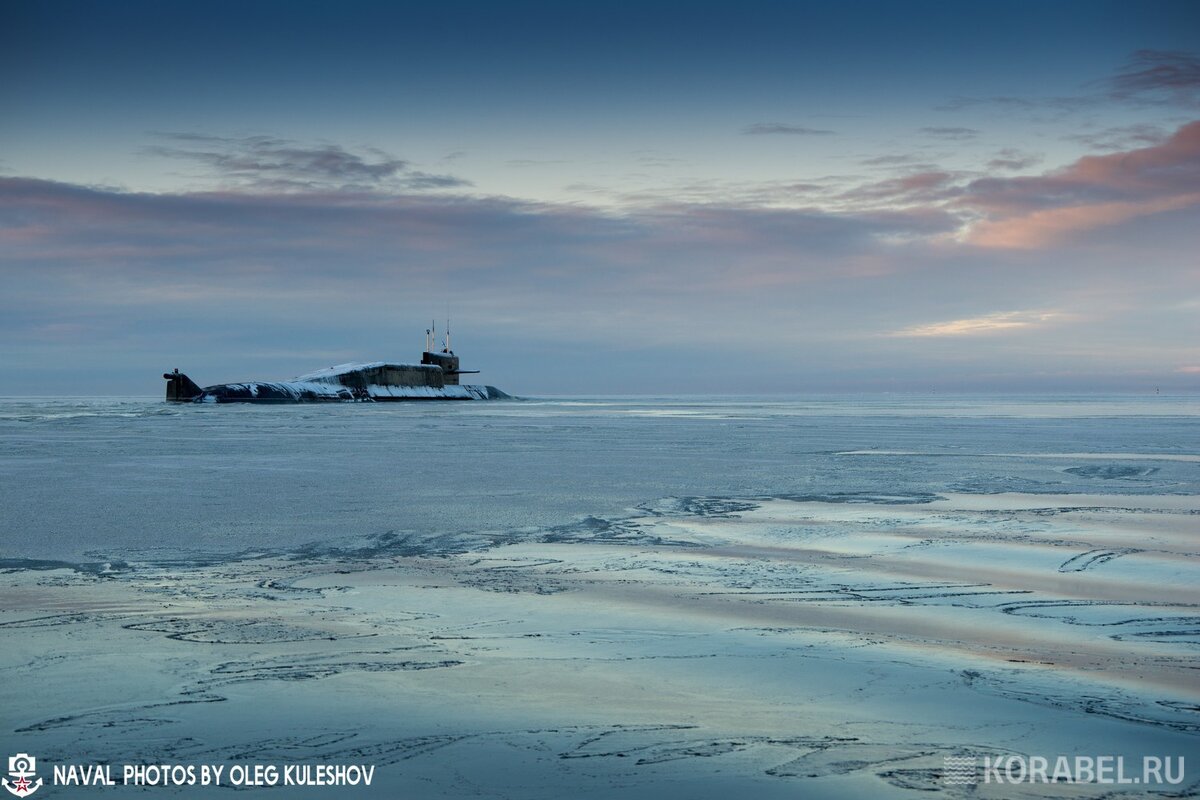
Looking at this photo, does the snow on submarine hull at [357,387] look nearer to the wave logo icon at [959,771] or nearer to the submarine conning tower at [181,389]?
the submarine conning tower at [181,389]

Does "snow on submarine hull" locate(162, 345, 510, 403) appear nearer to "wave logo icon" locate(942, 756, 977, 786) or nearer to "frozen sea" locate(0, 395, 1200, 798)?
"frozen sea" locate(0, 395, 1200, 798)

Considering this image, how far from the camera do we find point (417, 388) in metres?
104

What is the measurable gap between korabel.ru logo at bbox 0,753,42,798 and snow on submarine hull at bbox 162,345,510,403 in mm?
80182

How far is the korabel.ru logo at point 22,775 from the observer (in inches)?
120

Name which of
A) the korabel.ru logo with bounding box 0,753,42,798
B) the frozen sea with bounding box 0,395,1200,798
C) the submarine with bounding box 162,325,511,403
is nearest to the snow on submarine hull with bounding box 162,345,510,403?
the submarine with bounding box 162,325,511,403

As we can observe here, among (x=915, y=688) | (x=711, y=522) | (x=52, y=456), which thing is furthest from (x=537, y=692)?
(x=52, y=456)

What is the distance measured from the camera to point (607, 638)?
194 inches

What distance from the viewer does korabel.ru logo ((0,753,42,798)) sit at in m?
3.05

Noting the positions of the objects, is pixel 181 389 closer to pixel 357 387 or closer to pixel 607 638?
pixel 357 387

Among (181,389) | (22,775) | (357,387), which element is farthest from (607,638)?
(357,387)

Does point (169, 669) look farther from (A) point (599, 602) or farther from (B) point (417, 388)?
(B) point (417, 388)

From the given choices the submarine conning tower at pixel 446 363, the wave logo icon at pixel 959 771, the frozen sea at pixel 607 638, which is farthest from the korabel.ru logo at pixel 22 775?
the submarine conning tower at pixel 446 363

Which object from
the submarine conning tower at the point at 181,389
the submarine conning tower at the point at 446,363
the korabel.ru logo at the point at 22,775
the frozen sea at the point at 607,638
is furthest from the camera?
the submarine conning tower at the point at 446,363

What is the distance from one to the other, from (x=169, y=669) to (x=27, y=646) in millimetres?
954
